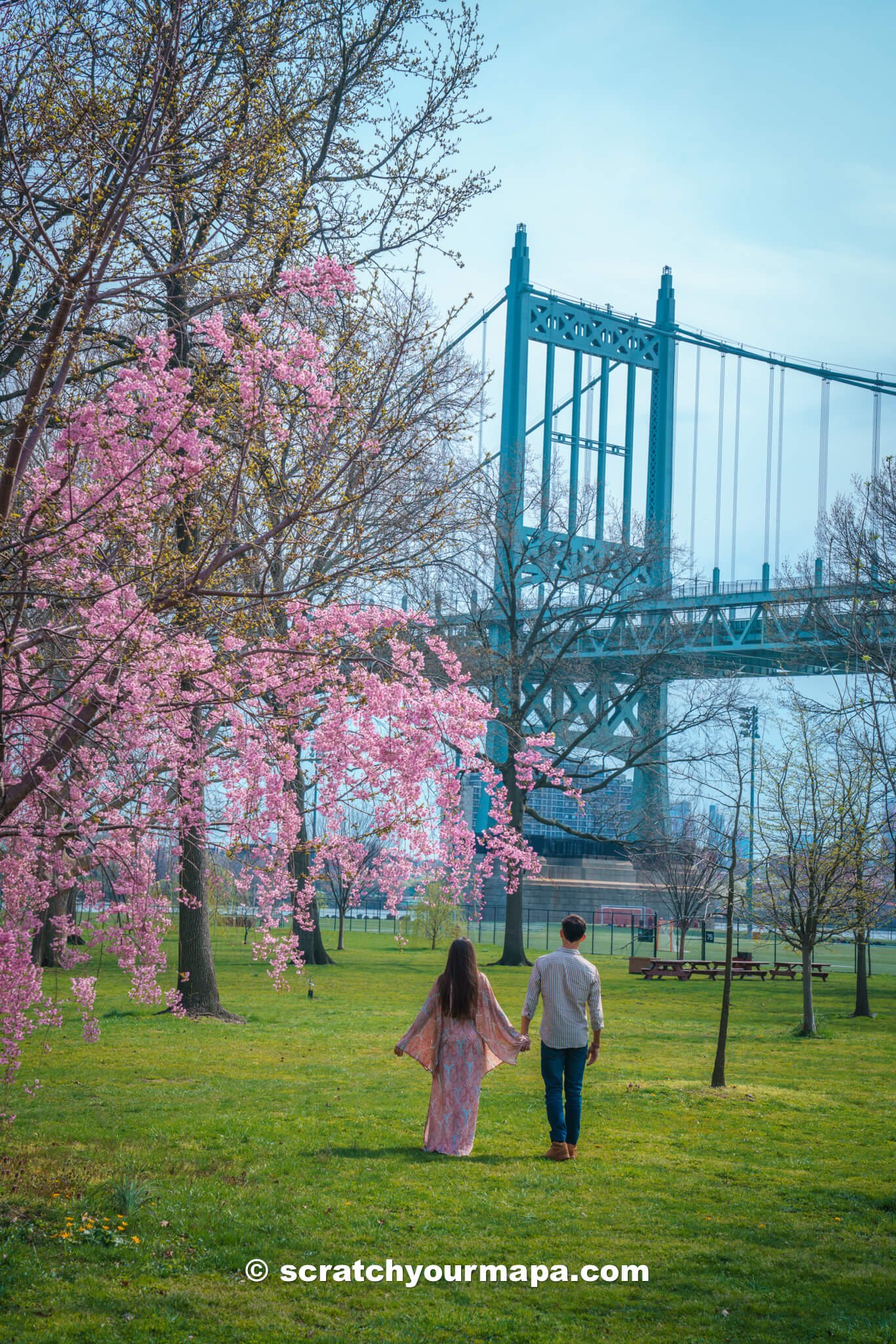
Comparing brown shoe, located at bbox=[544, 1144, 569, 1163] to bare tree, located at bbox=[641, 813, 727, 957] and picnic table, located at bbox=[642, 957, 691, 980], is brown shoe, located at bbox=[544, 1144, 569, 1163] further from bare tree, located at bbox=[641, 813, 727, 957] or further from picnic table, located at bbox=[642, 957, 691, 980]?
bare tree, located at bbox=[641, 813, 727, 957]

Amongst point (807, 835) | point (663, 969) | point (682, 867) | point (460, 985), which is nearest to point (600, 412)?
point (682, 867)

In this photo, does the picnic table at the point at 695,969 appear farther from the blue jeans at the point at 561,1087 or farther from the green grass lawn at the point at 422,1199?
the blue jeans at the point at 561,1087

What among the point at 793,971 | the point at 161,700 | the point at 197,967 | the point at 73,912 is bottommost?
the point at 793,971

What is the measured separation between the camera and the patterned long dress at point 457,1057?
6.69 m

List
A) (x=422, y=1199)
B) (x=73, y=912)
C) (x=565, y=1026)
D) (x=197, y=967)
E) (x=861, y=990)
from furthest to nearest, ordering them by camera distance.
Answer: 1. (x=861, y=990)
2. (x=73, y=912)
3. (x=197, y=967)
4. (x=565, y=1026)
5. (x=422, y=1199)

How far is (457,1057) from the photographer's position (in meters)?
6.69

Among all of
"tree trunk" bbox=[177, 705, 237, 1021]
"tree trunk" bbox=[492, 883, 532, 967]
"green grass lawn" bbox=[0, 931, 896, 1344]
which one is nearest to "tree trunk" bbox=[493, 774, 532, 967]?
"tree trunk" bbox=[492, 883, 532, 967]

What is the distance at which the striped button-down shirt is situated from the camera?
651 centimetres

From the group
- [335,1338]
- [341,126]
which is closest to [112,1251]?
[335,1338]

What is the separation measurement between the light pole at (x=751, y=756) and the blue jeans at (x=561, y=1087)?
6.56 metres

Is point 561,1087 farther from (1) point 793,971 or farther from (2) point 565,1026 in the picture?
(1) point 793,971

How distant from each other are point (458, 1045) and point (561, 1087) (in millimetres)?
633

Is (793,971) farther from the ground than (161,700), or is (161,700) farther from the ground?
(161,700)

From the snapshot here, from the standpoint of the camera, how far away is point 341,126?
31.0ft
